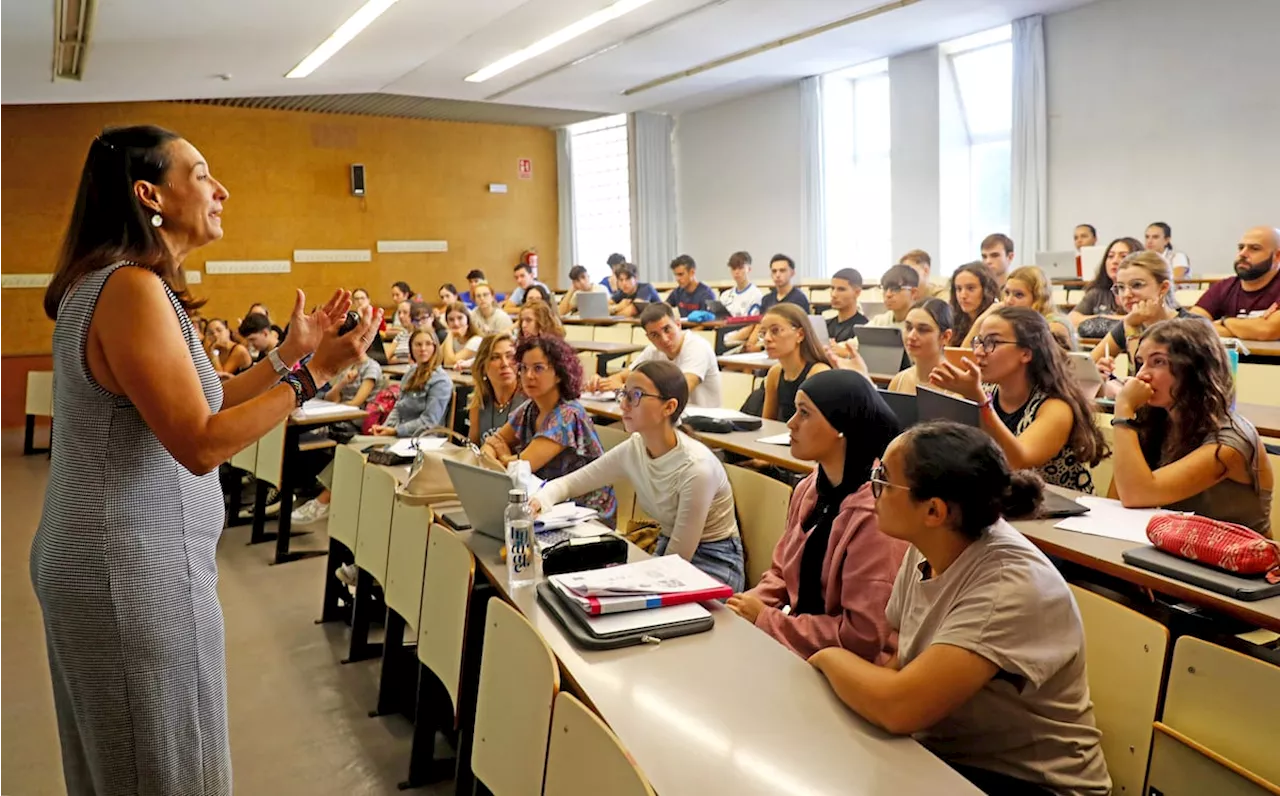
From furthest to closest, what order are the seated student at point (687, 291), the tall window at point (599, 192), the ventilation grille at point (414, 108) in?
the tall window at point (599, 192), the ventilation grille at point (414, 108), the seated student at point (687, 291)

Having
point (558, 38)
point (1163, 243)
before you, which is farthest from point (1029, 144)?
point (558, 38)

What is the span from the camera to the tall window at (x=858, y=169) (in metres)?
11.0

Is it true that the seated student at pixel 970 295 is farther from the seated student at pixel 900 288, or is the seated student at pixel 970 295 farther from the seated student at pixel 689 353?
the seated student at pixel 689 353

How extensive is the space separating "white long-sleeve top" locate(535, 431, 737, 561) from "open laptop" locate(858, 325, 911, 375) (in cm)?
254

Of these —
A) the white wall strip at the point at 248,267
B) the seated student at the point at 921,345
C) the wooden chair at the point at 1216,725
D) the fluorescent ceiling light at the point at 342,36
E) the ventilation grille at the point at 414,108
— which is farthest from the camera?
the ventilation grille at the point at 414,108

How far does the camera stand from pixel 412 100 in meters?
12.2

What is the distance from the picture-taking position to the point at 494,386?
4.38 m

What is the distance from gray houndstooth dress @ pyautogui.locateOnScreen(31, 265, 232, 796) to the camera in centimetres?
142

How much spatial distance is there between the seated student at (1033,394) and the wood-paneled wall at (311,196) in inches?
393

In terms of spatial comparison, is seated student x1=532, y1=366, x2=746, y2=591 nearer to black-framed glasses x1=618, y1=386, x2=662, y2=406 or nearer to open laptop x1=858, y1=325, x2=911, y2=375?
black-framed glasses x1=618, y1=386, x2=662, y2=406

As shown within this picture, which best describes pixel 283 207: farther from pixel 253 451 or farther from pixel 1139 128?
pixel 1139 128

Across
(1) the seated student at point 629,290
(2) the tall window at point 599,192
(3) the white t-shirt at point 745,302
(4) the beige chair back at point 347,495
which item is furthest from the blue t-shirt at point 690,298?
(4) the beige chair back at point 347,495

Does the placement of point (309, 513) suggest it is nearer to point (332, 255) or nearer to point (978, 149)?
point (332, 255)

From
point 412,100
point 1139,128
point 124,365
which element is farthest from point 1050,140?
point 124,365
